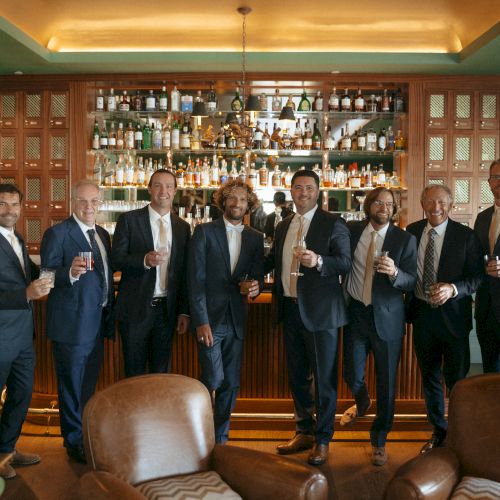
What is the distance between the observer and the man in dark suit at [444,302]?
3.43 metres

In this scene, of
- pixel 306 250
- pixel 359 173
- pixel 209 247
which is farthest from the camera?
pixel 359 173

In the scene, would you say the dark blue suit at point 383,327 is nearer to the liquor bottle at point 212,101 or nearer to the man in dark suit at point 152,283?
the man in dark suit at point 152,283

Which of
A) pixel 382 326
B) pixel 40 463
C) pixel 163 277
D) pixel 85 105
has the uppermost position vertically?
pixel 85 105

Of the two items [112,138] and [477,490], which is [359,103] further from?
[477,490]

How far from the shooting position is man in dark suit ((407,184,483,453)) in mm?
3432

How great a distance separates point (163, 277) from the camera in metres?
3.44

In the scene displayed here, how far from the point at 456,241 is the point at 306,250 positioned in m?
0.92

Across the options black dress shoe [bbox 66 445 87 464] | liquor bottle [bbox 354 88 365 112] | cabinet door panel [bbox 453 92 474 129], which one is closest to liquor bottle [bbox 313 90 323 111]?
liquor bottle [bbox 354 88 365 112]

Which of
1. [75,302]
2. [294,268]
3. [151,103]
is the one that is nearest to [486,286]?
[294,268]

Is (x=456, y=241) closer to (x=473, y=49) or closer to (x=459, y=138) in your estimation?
(x=473, y=49)

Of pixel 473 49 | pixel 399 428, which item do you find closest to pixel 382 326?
pixel 399 428

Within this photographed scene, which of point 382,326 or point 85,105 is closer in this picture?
point 382,326

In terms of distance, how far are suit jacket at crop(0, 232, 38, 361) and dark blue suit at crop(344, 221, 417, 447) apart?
5.86 ft

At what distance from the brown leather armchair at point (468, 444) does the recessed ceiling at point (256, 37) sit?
13.9 ft
